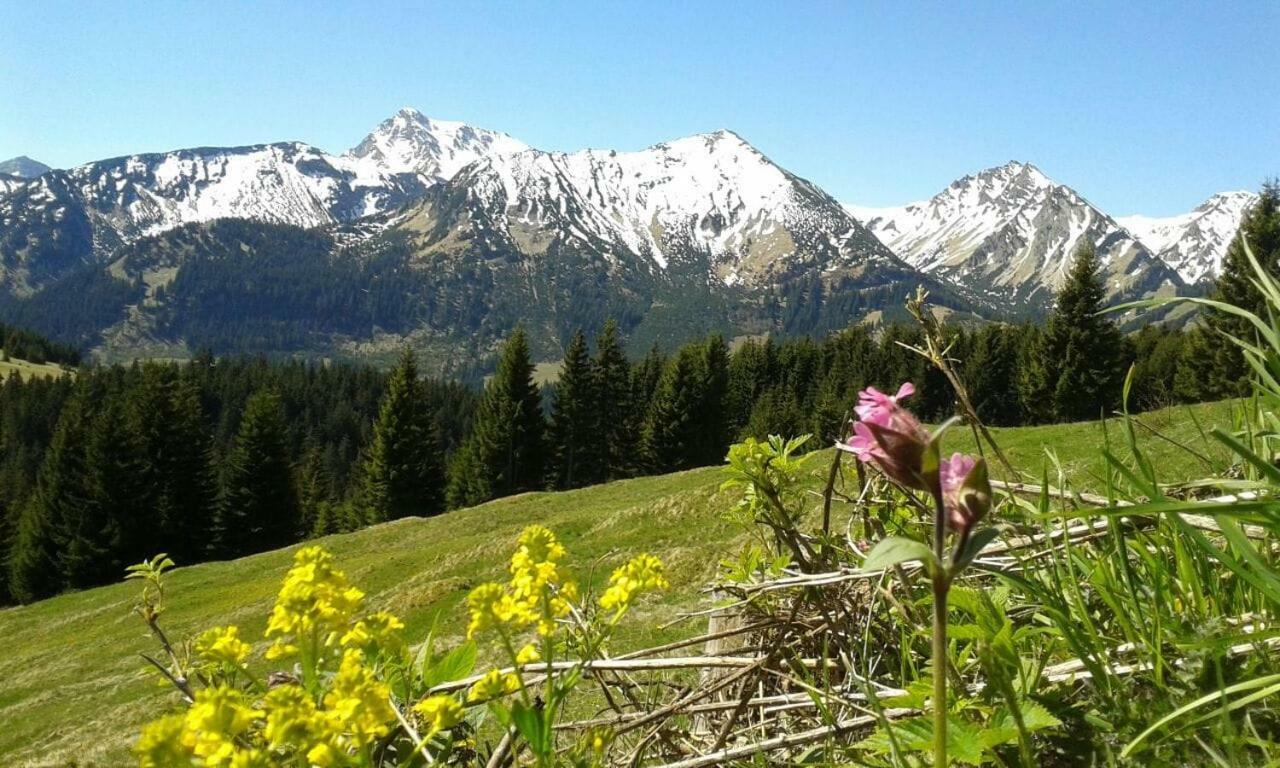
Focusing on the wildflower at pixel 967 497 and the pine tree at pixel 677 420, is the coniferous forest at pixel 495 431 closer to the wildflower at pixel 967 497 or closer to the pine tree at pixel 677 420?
the pine tree at pixel 677 420

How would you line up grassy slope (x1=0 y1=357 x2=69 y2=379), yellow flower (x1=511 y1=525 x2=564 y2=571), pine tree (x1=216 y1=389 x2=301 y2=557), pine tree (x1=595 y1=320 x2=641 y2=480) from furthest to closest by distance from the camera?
grassy slope (x1=0 y1=357 x2=69 y2=379) < pine tree (x1=595 y1=320 x2=641 y2=480) < pine tree (x1=216 y1=389 x2=301 y2=557) < yellow flower (x1=511 y1=525 x2=564 y2=571)

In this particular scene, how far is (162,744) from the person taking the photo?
74 centimetres

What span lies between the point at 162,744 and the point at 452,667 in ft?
2.15

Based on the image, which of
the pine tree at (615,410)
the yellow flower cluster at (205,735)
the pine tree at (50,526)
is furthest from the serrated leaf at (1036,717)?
the pine tree at (50,526)

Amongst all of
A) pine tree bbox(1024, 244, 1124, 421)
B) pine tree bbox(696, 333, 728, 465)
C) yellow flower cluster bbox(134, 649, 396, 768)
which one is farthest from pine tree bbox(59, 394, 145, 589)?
pine tree bbox(1024, 244, 1124, 421)

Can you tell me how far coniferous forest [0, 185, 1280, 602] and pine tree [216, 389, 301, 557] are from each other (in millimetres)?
99

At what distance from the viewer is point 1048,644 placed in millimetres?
1224

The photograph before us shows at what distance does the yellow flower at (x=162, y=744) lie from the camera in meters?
0.73

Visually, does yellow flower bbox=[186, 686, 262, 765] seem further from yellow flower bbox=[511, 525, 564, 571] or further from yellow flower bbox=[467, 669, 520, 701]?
yellow flower bbox=[511, 525, 564, 571]

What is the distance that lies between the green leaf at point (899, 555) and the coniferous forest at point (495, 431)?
41.2 metres

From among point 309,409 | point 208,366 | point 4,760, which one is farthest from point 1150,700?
point 208,366

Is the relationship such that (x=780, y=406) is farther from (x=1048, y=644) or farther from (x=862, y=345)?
→ (x=1048, y=644)

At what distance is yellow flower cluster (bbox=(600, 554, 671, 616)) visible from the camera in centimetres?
118

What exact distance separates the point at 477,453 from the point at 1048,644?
189ft
